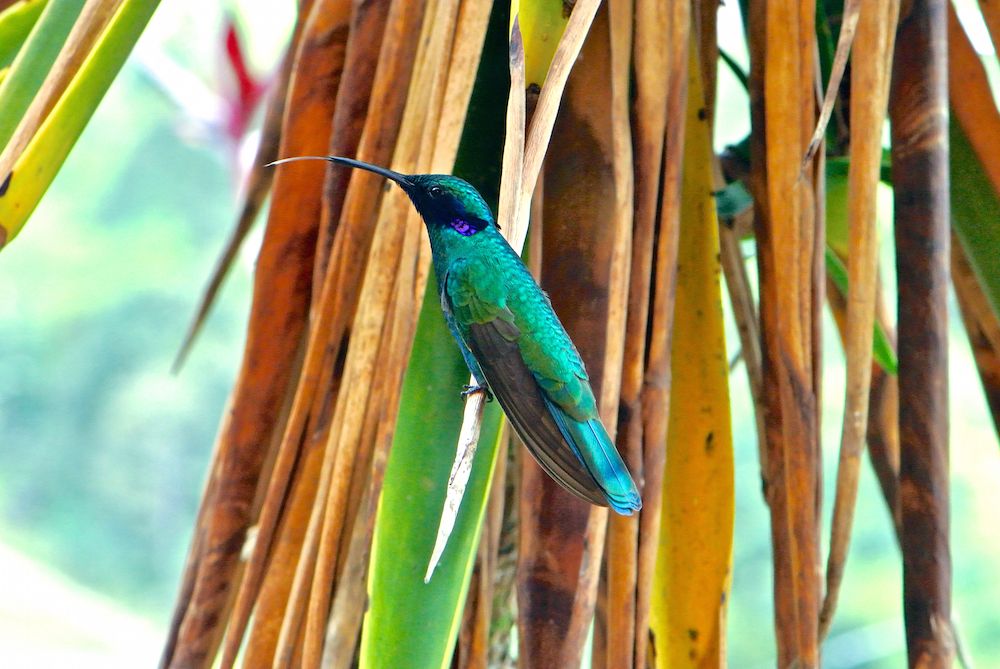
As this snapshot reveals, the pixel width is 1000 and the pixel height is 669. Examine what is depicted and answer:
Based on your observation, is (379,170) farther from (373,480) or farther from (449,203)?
(373,480)

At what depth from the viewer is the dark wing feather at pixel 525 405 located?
74 centimetres

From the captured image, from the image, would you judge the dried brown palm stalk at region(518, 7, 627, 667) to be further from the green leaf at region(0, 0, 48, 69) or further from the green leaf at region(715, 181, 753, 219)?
the green leaf at region(0, 0, 48, 69)

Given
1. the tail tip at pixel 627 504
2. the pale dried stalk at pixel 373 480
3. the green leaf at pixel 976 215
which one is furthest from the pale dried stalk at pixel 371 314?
the green leaf at pixel 976 215

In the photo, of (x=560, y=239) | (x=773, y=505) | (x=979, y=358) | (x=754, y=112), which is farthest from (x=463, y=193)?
(x=979, y=358)

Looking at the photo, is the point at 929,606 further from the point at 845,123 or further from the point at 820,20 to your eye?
the point at 820,20

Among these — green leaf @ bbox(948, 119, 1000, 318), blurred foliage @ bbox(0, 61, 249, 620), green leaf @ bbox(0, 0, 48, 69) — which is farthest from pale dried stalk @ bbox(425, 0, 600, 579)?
blurred foliage @ bbox(0, 61, 249, 620)

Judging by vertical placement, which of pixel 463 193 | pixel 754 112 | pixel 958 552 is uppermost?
pixel 958 552

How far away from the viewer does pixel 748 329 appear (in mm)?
1145

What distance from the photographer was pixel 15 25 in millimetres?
1076

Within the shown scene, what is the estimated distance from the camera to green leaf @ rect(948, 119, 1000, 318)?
3.18ft

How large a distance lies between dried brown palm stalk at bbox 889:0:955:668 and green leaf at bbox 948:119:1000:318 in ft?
0.40

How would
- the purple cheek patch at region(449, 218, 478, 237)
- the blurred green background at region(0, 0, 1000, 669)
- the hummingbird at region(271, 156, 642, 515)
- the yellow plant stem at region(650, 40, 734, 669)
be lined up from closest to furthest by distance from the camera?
the hummingbird at region(271, 156, 642, 515) < the yellow plant stem at region(650, 40, 734, 669) < the purple cheek patch at region(449, 218, 478, 237) < the blurred green background at region(0, 0, 1000, 669)

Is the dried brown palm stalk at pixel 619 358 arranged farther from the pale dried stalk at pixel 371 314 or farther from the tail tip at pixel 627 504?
the pale dried stalk at pixel 371 314

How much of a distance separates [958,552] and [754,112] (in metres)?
8.37
